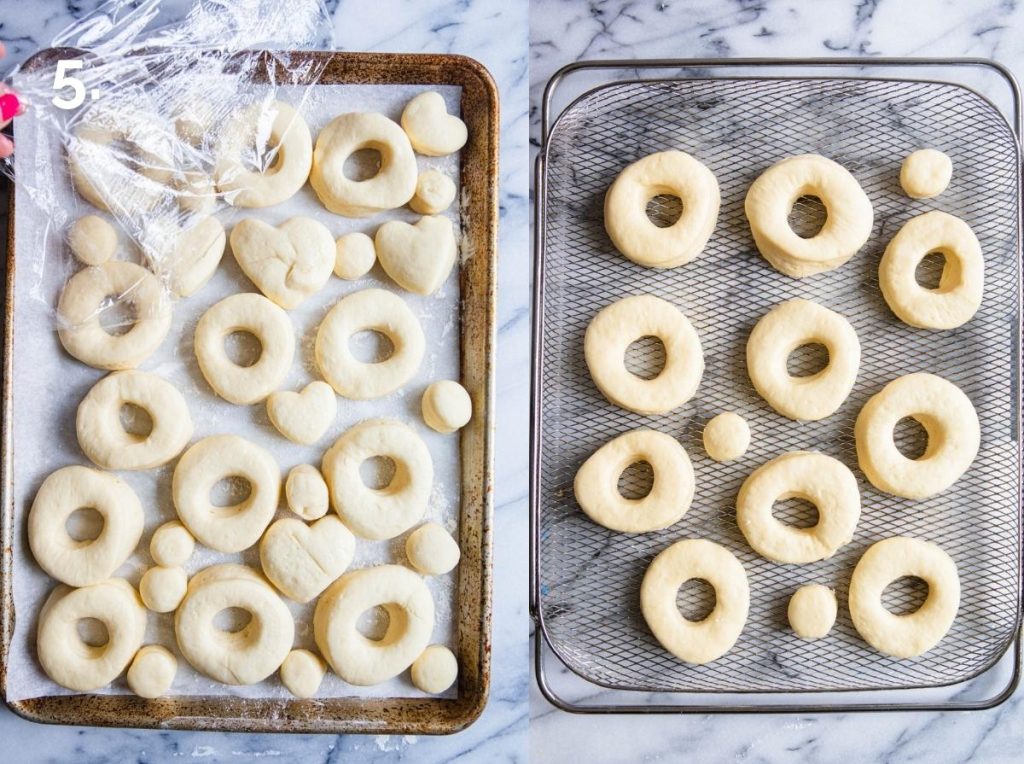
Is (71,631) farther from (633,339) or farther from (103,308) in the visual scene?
(633,339)

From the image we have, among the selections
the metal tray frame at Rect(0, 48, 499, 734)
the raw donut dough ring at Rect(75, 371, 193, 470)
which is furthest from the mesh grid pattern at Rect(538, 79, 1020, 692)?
the raw donut dough ring at Rect(75, 371, 193, 470)

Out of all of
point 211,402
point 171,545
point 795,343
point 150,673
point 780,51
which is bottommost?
point 150,673

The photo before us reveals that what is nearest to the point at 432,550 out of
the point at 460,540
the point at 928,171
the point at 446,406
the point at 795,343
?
the point at 460,540

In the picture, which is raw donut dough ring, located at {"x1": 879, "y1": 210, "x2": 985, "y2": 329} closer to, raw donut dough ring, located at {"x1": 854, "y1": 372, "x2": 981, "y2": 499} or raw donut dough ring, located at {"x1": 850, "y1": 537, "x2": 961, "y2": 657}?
raw donut dough ring, located at {"x1": 854, "y1": 372, "x2": 981, "y2": 499}

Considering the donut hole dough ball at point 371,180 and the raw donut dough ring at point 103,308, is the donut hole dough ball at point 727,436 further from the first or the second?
the raw donut dough ring at point 103,308

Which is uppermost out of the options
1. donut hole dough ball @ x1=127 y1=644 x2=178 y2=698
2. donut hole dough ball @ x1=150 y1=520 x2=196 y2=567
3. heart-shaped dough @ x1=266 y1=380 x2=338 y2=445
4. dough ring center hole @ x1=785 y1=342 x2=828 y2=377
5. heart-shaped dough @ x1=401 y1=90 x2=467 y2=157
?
heart-shaped dough @ x1=401 y1=90 x2=467 y2=157

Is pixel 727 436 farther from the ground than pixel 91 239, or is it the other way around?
pixel 91 239
